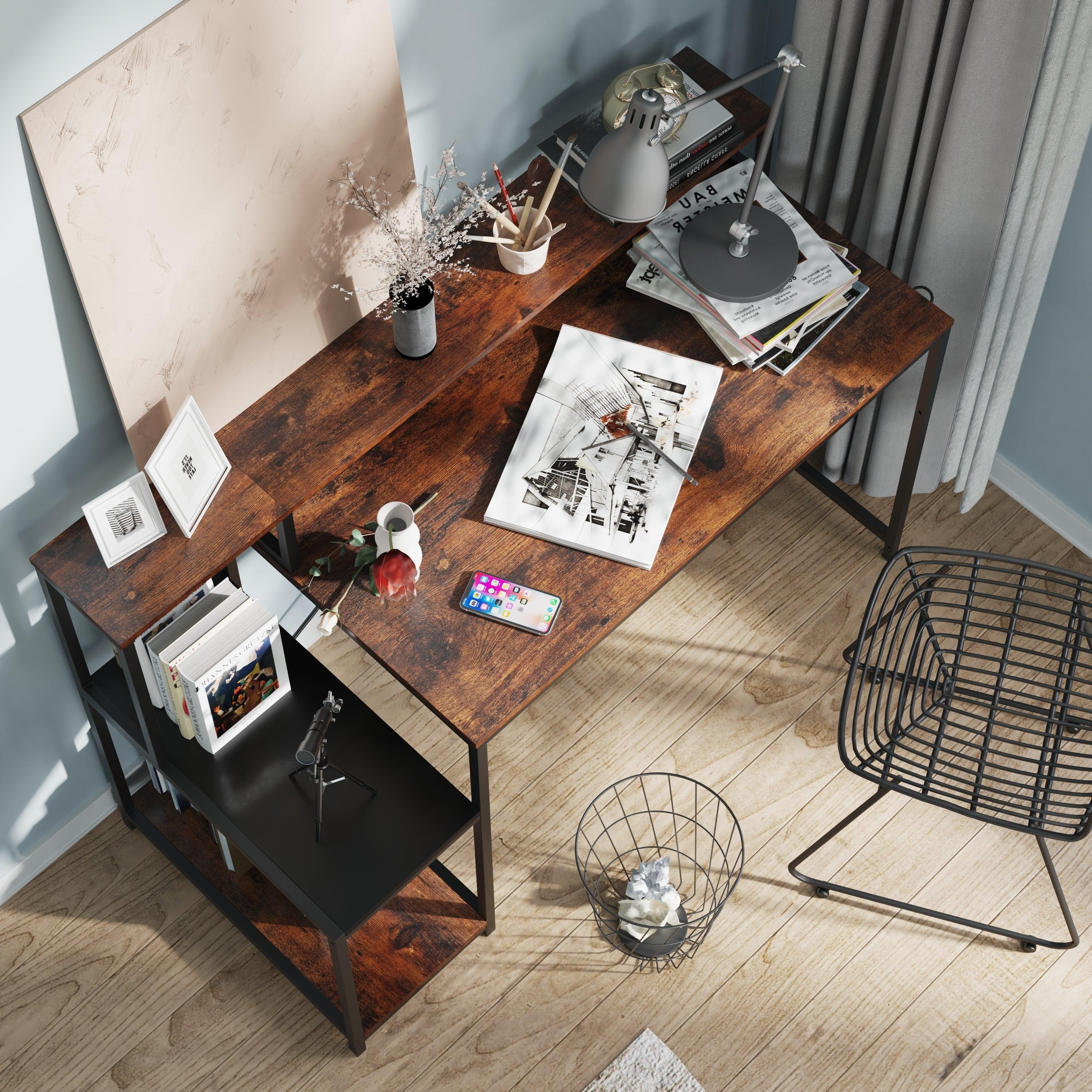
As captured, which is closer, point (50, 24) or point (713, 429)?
point (50, 24)

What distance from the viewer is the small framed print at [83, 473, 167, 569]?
1.70 meters

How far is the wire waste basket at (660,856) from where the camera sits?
226cm

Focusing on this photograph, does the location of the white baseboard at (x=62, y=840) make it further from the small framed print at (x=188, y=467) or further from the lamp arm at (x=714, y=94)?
the lamp arm at (x=714, y=94)

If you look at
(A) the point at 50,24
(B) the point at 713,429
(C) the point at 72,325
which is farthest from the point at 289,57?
(B) the point at 713,429

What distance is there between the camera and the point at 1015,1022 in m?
2.23

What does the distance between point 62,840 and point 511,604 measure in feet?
3.58

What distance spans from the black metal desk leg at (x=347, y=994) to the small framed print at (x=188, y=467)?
2.17ft

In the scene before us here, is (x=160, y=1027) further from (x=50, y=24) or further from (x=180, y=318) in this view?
(x=50, y=24)

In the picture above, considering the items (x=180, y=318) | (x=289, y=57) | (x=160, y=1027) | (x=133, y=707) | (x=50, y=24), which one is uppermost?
(x=50, y=24)

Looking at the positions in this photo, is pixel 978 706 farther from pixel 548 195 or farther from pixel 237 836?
pixel 237 836

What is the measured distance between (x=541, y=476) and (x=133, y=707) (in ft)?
2.53

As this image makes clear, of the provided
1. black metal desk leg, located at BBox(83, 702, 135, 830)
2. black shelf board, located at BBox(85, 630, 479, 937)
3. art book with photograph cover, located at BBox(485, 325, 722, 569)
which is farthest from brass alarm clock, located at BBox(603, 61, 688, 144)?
black metal desk leg, located at BBox(83, 702, 135, 830)

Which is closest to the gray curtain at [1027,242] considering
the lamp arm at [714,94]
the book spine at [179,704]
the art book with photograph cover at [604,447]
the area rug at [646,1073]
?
the lamp arm at [714,94]

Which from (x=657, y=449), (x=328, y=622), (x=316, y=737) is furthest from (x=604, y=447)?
(x=316, y=737)
